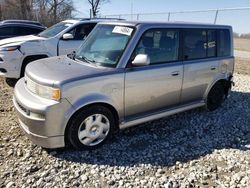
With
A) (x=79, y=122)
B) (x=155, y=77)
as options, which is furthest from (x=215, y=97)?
(x=79, y=122)

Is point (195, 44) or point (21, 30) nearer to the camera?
point (195, 44)

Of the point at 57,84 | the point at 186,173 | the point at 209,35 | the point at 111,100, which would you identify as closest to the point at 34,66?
the point at 57,84

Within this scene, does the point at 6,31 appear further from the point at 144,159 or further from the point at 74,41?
the point at 144,159

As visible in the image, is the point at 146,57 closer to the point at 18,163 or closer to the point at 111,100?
the point at 111,100

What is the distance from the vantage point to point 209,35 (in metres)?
5.07

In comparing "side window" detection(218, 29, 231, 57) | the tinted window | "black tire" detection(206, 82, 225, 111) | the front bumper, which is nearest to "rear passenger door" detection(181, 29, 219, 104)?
"side window" detection(218, 29, 231, 57)

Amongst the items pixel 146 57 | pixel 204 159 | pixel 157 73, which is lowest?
pixel 204 159

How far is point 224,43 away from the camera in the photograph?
17.7ft

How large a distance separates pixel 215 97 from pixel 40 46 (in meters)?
4.57

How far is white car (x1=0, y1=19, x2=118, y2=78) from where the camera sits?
21.2 ft

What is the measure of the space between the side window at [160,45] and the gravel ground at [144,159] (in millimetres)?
1248

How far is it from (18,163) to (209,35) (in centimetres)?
403

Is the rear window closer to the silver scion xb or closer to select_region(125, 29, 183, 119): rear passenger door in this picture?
the silver scion xb

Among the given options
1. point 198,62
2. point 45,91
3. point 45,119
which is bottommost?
point 45,119
